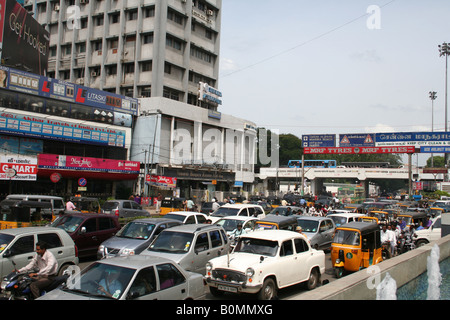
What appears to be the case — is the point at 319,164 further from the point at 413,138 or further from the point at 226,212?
the point at 226,212

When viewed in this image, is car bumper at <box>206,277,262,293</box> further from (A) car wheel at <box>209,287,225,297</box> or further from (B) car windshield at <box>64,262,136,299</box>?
(B) car windshield at <box>64,262,136,299</box>

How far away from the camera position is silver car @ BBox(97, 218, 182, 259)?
1137 centimetres

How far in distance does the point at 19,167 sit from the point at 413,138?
1381 inches

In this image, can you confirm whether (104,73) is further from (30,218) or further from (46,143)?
(30,218)

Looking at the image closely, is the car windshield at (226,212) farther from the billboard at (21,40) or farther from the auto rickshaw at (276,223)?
the billboard at (21,40)

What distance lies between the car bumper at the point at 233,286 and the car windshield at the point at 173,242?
1724 millimetres

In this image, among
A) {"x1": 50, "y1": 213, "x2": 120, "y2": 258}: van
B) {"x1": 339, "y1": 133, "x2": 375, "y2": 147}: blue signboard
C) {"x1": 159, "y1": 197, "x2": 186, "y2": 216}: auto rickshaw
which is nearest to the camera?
{"x1": 50, "y1": 213, "x2": 120, "y2": 258}: van

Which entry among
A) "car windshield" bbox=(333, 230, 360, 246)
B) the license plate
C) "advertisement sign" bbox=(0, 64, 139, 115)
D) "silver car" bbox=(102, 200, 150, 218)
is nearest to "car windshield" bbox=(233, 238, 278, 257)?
the license plate

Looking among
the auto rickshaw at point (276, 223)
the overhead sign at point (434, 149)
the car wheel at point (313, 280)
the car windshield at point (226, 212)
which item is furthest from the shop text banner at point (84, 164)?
the overhead sign at point (434, 149)

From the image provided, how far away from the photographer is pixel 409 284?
866 cm

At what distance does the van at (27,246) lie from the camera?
867 cm

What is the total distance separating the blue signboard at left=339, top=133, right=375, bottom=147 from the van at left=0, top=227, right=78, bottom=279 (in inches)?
1338
